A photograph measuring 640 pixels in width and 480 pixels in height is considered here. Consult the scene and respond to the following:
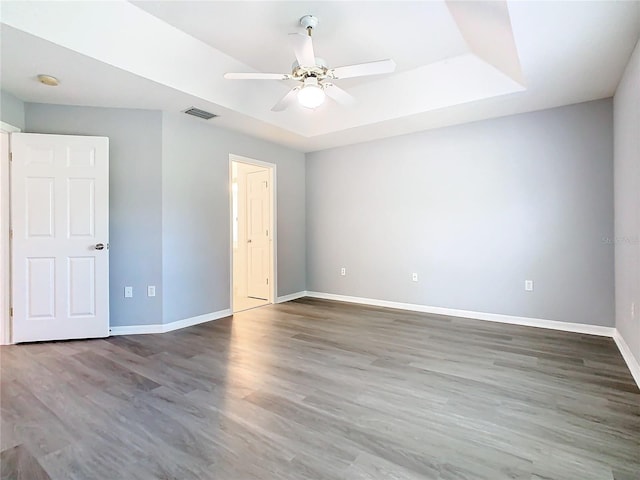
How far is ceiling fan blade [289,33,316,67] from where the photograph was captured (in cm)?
225

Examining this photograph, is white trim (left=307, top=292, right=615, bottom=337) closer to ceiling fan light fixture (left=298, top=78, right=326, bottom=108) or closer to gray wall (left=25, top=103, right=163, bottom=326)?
gray wall (left=25, top=103, right=163, bottom=326)

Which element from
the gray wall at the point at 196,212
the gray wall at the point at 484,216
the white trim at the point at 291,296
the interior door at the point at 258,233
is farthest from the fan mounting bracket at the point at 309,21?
the white trim at the point at 291,296

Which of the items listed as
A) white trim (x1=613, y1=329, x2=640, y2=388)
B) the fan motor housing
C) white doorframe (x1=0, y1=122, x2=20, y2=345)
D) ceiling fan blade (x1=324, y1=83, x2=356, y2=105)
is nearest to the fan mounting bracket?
the fan motor housing

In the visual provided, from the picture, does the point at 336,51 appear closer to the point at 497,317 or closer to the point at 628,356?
the point at 497,317

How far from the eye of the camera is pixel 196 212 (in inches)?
164

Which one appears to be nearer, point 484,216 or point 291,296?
point 484,216

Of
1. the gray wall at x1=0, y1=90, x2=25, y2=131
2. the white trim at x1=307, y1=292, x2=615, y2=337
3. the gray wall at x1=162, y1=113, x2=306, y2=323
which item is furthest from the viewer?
the gray wall at x1=162, y1=113, x2=306, y2=323

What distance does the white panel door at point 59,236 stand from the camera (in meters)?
3.38

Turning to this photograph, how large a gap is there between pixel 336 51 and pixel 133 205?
9.07 feet

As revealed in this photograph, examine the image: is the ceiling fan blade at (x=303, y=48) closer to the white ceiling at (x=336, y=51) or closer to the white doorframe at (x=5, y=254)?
the white ceiling at (x=336, y=51)

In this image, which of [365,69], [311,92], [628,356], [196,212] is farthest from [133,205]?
[628,356]

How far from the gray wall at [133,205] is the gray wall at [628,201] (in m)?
4.40

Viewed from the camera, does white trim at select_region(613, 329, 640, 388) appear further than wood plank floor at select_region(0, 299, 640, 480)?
Yes

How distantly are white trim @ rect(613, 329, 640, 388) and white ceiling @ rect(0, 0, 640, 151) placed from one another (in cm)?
240
